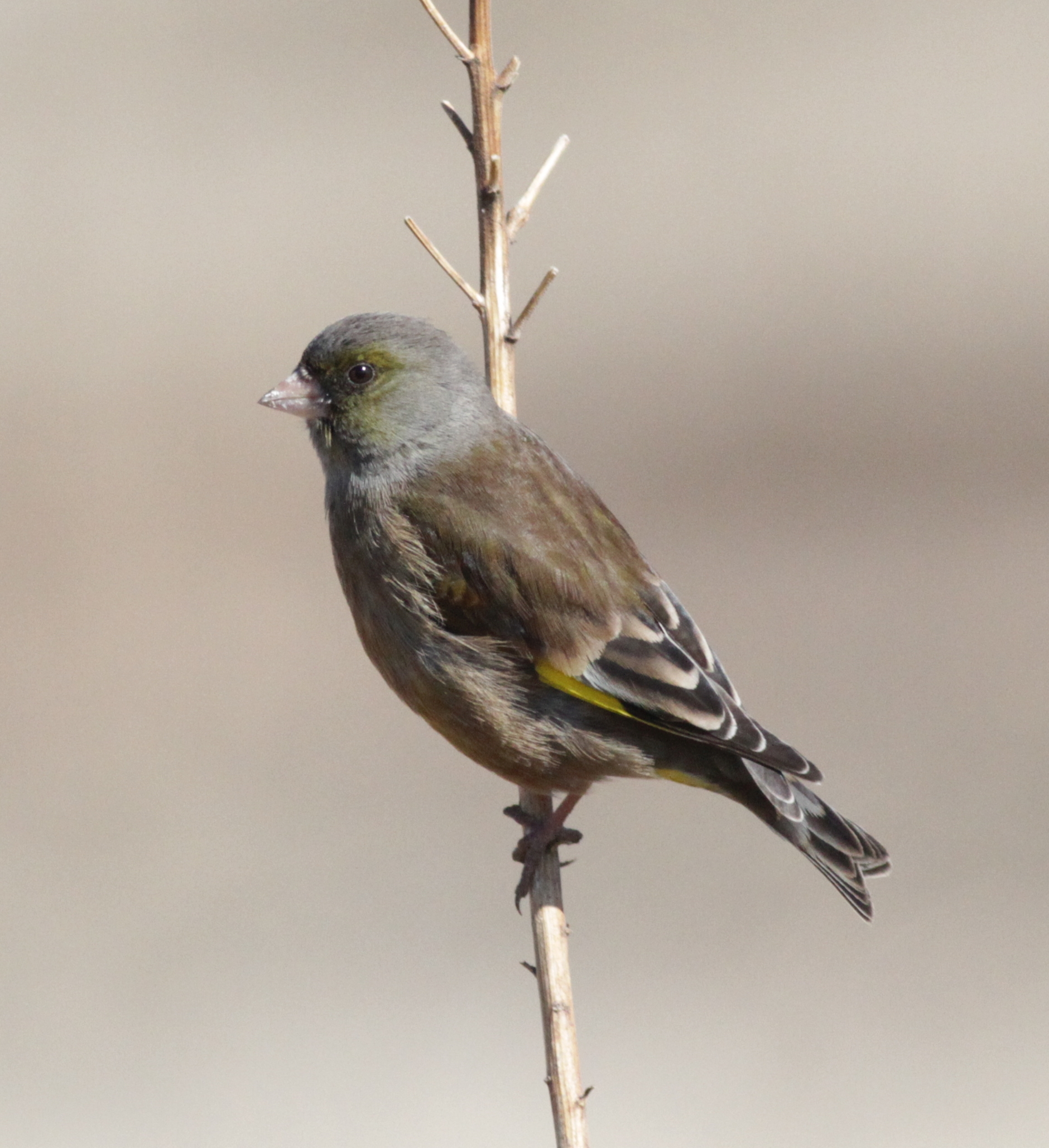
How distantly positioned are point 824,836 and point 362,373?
1.77 meters

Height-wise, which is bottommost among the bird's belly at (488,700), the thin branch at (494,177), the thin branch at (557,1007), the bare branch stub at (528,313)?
the thin branch at (557,1007)

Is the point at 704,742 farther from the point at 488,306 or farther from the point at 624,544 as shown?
the point at 488,306

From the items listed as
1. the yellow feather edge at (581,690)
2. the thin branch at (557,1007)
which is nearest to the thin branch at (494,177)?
the yellow feather edge at (581,690)

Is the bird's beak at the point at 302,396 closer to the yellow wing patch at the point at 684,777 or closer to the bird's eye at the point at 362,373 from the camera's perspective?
the bird's eye at the point at 362,373

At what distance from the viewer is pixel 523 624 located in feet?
11.8

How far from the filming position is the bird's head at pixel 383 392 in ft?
12.6

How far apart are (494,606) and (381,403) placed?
2.32ft

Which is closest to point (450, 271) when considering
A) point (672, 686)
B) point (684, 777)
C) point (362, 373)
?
point (362, 373)

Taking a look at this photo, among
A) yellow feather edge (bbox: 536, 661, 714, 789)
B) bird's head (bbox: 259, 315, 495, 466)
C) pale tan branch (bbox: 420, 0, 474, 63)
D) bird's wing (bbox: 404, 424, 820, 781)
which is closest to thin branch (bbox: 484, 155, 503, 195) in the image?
pale tan branch (bbox: 420, 0, 474, 63)

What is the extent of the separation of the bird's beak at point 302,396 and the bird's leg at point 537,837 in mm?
1243

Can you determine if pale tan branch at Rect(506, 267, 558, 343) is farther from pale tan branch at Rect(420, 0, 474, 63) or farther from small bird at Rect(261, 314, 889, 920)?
pale tan branch at Rect(420, 0, 474, 63)

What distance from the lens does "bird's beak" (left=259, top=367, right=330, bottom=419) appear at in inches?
153

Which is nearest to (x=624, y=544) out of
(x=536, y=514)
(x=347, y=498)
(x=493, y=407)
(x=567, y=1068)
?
(x=536, y=514)

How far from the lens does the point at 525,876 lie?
382cm
